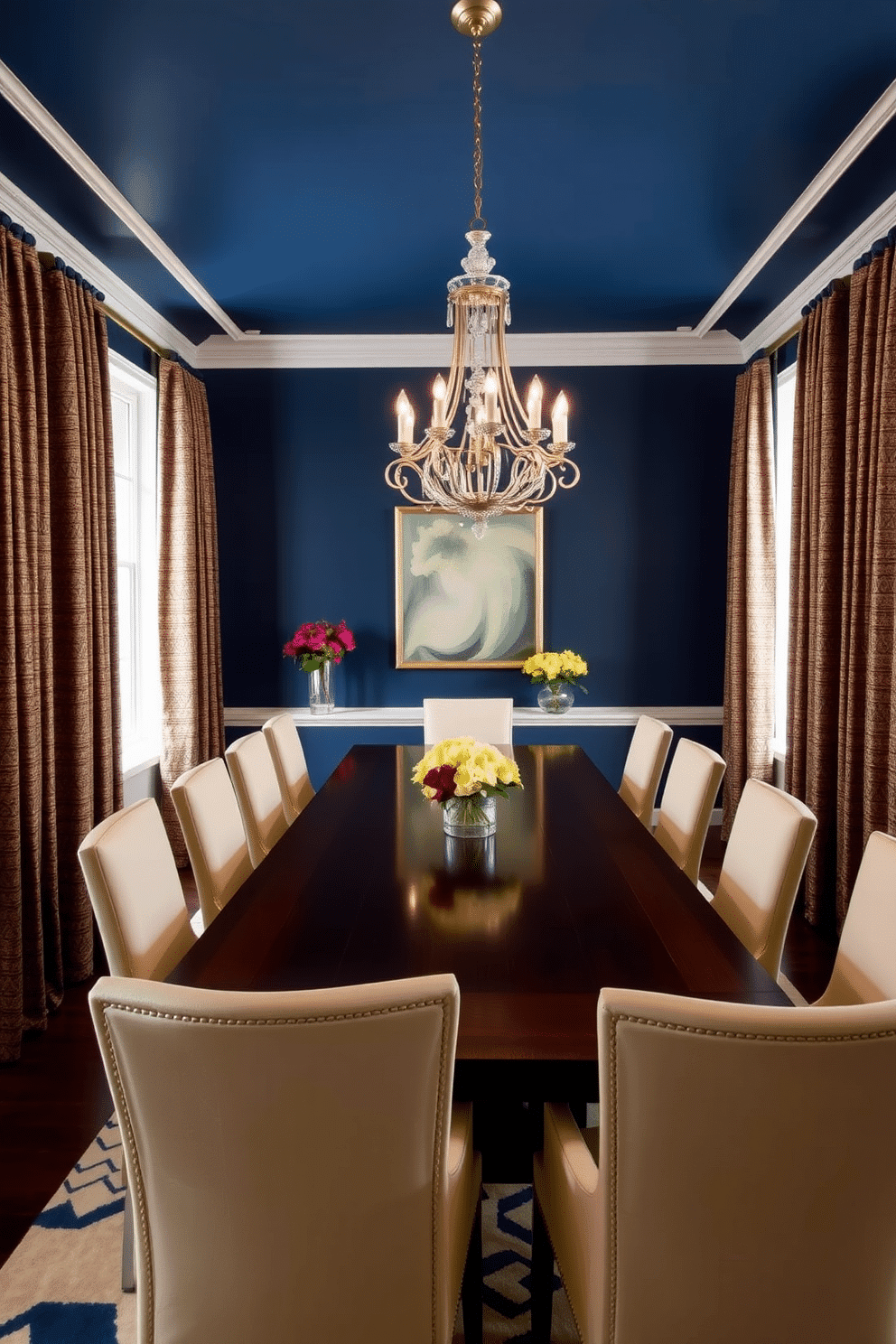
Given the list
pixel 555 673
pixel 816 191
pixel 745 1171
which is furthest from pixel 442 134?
pixel 745 1171

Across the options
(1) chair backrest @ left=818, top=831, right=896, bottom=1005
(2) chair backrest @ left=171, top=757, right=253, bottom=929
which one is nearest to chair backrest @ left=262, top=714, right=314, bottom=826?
(2) chair backrest @ left=171, top=757, right=253, bottom=929

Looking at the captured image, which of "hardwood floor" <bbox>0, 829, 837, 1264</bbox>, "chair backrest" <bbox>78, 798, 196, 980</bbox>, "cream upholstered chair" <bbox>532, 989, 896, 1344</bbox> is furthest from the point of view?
"hardwood floor" <bbox>0, 829, 837, 1264</bbox>

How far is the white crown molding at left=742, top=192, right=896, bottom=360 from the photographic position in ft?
10.1

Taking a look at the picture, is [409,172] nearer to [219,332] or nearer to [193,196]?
[193,196]

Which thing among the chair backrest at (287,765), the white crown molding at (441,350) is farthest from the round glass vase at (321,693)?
the white crown molding at (441,350)

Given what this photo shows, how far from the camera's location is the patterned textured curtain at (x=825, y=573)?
3373 millimetres

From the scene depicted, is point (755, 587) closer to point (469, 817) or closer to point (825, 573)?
point (825, 573)

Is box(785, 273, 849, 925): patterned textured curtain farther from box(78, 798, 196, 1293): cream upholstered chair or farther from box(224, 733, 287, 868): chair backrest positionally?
box(78, 798, 196, 1293): cream upholstered chair

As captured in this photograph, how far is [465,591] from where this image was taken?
4.84 metres

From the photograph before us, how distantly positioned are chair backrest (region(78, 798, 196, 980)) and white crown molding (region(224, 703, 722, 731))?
2.91 meters

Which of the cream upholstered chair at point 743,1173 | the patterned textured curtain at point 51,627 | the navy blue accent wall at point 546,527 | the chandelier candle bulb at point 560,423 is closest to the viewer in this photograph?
the cream upholstered chair at point 743,1173

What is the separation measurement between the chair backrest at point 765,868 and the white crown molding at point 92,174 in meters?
2.74

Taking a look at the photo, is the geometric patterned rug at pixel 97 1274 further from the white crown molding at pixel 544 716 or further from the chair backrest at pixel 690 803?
the white crown molding at pixel 544 716

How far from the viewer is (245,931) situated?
63.6 inches
